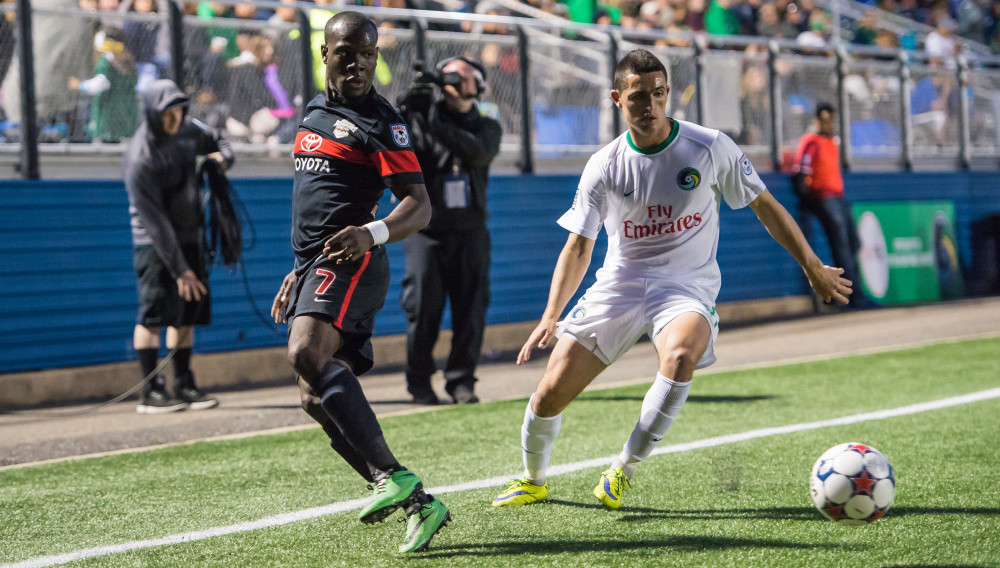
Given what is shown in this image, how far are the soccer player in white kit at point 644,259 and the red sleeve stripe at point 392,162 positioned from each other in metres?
0.90

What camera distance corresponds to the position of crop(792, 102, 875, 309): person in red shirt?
14.3 metres

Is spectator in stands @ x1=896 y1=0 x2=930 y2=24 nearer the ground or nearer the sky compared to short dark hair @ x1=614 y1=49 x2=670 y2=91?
nearer the sky

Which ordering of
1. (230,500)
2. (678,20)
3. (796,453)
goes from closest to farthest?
(230,500) < (796,453) < (678,20)

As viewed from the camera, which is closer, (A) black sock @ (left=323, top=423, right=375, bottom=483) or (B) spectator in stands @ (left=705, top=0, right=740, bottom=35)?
(A) black sock @ (left=323, top=423, right=375, bottom=483)

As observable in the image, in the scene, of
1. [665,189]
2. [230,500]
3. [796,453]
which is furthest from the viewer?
[796,453]

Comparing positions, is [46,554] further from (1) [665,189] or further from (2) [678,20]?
(2) [678,20]

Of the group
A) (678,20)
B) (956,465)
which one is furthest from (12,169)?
(678,20)

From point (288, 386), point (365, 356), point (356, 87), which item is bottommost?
point (288, 386)

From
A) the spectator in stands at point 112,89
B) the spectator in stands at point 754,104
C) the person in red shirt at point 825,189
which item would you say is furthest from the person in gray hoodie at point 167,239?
the person in red shirt at point 825,189

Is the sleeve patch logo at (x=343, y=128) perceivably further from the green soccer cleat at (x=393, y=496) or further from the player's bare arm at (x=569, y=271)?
the green soccer cleat at (x=393, y=496)

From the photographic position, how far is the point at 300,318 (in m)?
4.33

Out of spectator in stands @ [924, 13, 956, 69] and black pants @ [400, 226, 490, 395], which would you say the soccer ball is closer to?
black pants @ [400, 226, 490, 395]

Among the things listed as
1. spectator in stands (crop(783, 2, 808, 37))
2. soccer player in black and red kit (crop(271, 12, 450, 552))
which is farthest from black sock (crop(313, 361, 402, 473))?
spectator in stands (crop(783, 2, 808, 37))

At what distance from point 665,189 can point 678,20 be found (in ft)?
38.6
